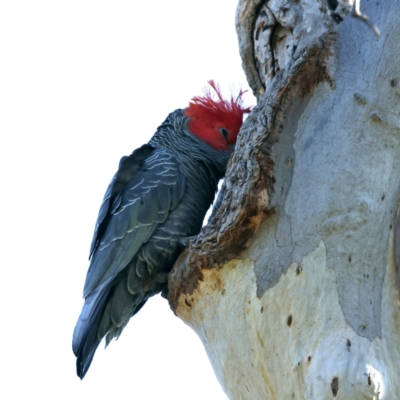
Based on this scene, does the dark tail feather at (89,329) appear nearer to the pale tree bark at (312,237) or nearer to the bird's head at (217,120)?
the pale tree bark at (312,237)

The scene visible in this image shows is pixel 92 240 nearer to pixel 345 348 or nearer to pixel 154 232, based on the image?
pixel 154 232

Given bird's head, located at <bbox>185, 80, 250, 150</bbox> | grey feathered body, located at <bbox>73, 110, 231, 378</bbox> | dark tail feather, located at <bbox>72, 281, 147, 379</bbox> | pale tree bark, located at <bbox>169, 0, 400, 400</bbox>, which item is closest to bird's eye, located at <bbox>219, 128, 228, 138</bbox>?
bird's head, located at <bbox>185, 80, 250, 150</bbox>

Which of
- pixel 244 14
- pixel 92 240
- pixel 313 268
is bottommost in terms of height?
pixel 313 268

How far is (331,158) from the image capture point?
359 cm

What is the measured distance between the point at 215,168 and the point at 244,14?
1.08 metres

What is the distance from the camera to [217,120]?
5.11 metres

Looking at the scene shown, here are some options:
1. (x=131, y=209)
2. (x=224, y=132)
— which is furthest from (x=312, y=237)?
(x=224, y=132)

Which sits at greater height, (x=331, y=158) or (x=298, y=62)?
(x=298, y=62)

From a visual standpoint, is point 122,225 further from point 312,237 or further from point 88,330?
point 312,237

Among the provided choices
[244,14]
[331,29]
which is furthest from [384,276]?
[244,14]

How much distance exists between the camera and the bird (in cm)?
445

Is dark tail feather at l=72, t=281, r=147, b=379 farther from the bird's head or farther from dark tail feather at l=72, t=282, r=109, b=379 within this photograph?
the bird's head

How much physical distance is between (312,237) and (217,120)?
6.19ft

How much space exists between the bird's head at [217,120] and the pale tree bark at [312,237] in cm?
109
